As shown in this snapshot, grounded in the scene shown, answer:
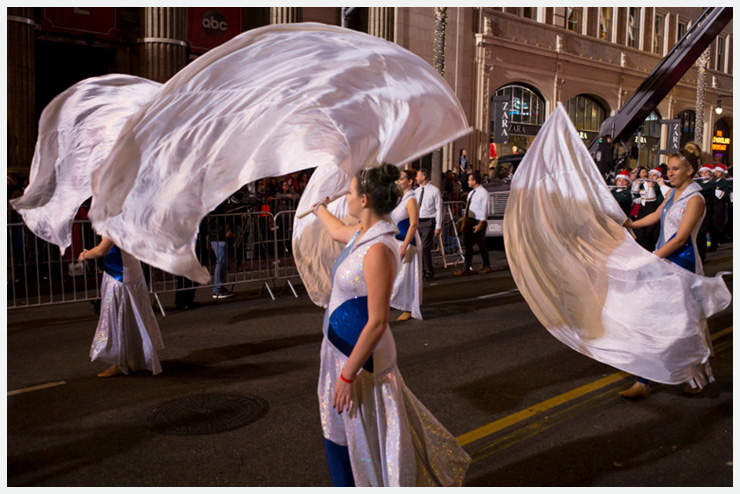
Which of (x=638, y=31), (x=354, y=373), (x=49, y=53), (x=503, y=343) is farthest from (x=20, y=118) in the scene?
(x=638, y=31)

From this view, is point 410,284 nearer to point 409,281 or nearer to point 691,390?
point 409,281

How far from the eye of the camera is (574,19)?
1150 inches

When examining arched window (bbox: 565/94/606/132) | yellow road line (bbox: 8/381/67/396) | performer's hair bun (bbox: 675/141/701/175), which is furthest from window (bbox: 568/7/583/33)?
yellow road line (bbox: 8/381/67/396)

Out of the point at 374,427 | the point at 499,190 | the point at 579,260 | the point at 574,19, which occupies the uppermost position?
the point at 574,19

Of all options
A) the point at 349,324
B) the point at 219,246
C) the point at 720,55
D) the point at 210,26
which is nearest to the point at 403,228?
the point at 219,246

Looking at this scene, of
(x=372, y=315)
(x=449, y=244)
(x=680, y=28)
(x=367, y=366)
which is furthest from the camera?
(x=680, y=28)

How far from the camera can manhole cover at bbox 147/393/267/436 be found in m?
4.74

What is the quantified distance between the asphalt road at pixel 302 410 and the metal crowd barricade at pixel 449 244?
5406 mm

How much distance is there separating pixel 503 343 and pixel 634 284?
2040mm

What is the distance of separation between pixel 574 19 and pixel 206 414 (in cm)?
2843

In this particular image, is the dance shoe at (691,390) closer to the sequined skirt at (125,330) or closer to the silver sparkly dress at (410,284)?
the silver sparkly dress at (410,284)

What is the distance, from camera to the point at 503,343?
707 cm

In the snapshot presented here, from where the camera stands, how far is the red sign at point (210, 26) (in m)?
17.9

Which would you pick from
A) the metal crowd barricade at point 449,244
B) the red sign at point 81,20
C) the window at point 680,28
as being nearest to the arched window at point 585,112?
the window at point 680,28
